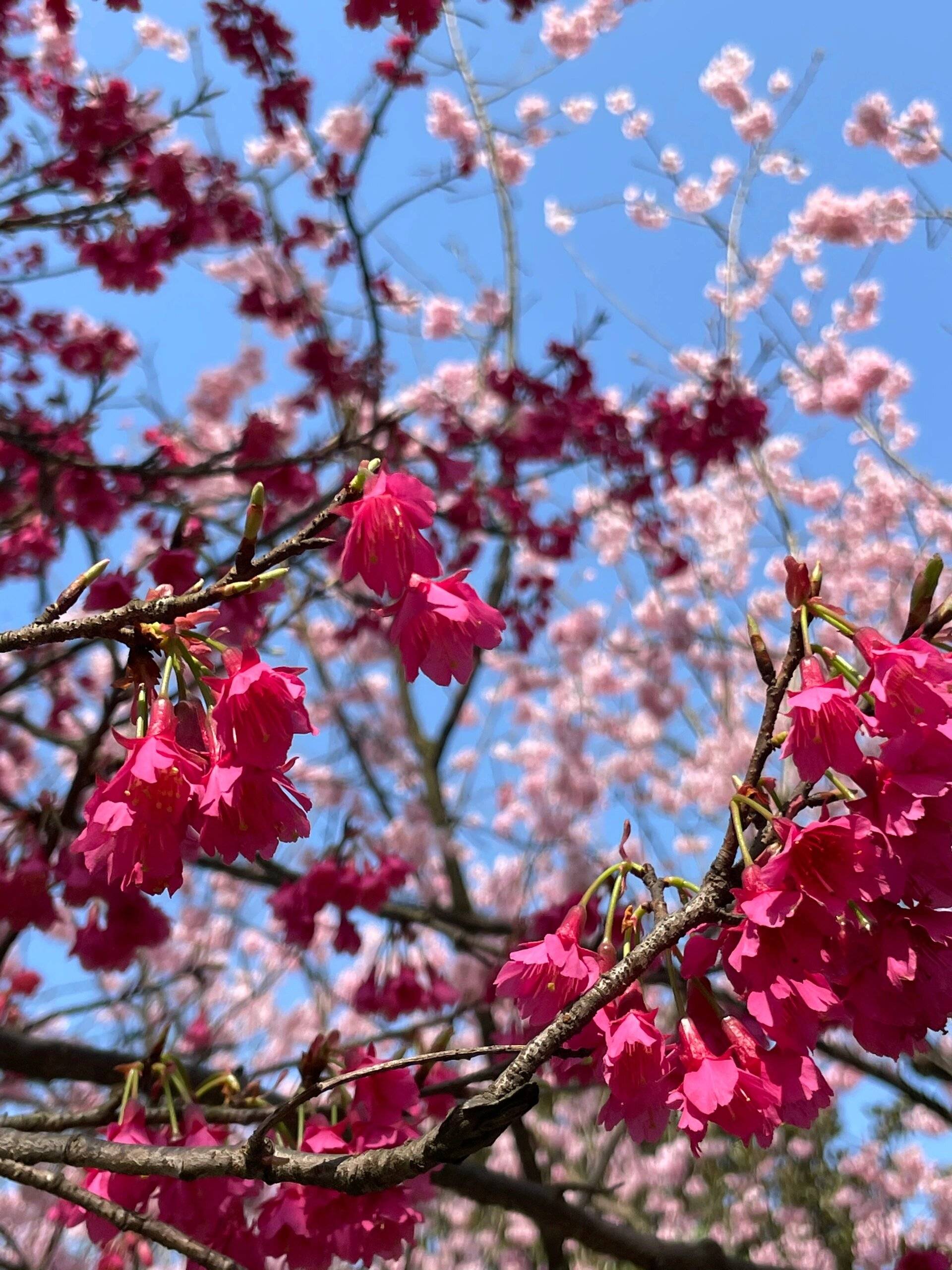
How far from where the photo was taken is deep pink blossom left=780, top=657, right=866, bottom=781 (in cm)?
103

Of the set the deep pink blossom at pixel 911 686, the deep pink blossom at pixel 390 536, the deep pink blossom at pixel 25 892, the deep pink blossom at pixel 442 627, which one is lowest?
the deep pink blossom at pixel 911 686

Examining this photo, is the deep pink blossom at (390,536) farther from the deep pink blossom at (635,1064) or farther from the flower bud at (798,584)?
the deep pink blossom at (635,1064)

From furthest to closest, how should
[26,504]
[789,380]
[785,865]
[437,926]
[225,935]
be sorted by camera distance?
[789,380]
[225,935]
[26,504]
[437,926]
[785,865]

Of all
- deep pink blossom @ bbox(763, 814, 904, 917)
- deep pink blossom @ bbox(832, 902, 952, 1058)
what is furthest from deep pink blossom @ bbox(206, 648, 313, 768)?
deep pink blossom @ bbox(832, 902, 952, 1058)

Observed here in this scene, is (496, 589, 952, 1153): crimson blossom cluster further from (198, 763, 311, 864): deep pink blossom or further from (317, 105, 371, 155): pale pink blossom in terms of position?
(317, 105, 371, 155): pale pink blossom

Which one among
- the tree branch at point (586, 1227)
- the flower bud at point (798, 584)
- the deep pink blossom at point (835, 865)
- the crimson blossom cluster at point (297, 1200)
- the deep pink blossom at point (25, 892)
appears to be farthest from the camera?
the deep pink blossom at point (25, 892)

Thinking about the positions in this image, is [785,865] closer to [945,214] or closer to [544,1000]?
[544,1000]

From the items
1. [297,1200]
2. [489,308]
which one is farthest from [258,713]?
[489,308]

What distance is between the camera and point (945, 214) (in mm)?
5789

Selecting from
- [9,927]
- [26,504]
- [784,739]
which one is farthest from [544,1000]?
[26,504]

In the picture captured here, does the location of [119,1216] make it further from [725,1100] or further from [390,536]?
[390,536]

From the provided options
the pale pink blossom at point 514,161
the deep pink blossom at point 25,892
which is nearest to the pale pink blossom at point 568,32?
the pale pink blossom at point 514,161

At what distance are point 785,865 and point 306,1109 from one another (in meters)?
1.04

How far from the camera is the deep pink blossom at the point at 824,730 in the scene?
103cm
